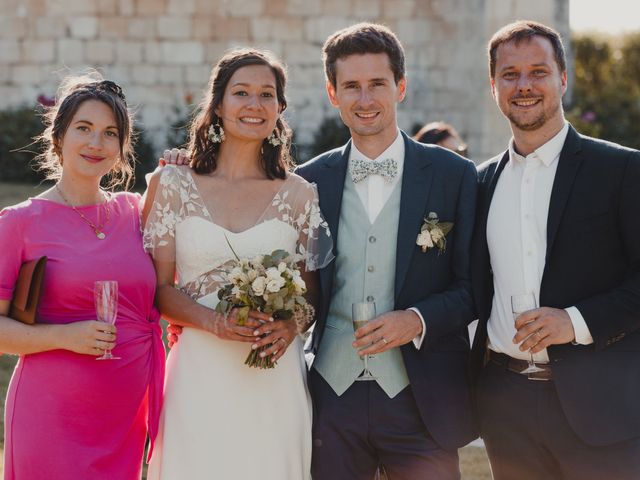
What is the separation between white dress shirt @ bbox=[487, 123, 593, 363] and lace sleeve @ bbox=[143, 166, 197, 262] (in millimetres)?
1451

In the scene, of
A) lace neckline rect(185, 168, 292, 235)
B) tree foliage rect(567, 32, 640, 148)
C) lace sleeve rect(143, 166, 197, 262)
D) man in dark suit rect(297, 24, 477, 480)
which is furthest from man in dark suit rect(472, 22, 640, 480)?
tree foliage rect(567, 32, 640, 148)

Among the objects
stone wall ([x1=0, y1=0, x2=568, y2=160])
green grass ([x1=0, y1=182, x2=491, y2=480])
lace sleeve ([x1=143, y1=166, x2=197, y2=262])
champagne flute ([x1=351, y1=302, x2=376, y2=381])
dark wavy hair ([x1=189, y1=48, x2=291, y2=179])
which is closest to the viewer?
champagne flute ([x1=351, y1=302, x2=376, y2=381])

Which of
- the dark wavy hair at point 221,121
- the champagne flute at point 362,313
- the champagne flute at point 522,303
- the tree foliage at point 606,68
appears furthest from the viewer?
the tree foliage at point 606,68

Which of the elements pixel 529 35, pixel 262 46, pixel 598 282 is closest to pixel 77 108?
pixel 529 35

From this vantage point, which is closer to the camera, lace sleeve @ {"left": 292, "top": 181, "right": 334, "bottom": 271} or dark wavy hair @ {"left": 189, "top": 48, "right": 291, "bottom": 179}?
lace sleeve @ {"left": 292, "top": 181, "right": 334, "bottom": 271}

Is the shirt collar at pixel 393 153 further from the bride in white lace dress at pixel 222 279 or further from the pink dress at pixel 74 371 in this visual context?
the pink dress at pixel 74 371

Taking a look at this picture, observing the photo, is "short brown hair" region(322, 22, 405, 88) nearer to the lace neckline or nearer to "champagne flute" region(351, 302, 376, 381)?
the lace neckline

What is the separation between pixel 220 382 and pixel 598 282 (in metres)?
1.77

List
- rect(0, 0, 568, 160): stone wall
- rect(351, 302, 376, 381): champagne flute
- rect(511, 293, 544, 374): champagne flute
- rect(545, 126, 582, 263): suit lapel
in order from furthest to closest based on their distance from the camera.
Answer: rect(0, 0, 568, 160): stone wall, rect(545, 126, 582, 263): suit lapel, rect(351, 302, 376, 381): champagne flute, rect(511, 293, 544, 374): champagne flute

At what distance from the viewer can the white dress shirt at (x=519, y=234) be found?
433cm

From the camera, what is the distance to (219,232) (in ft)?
15.0

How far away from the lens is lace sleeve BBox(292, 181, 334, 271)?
14.8 ft

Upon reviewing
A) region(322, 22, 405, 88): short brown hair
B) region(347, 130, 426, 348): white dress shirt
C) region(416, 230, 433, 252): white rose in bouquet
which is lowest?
region(416, 230, 433, 252): white rose in bouquet

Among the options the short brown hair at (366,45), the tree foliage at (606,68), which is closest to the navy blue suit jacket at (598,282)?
the short brown hair at (366,45)
